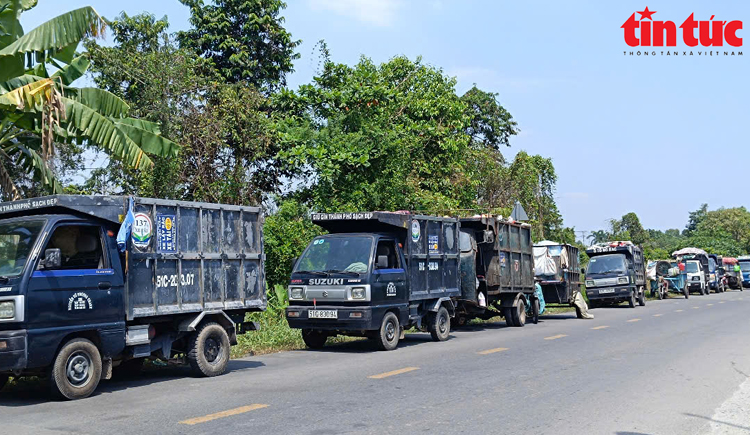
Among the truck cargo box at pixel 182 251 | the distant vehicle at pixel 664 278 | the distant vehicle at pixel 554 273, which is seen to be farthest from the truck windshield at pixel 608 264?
the truck cargo box at pixel 182 251

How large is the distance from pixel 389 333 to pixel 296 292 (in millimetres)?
1972

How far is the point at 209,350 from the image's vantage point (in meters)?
11.0

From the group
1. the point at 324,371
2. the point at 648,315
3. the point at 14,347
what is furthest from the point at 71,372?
the point at 648,315

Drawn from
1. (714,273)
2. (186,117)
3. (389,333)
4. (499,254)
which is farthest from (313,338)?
(714,273)

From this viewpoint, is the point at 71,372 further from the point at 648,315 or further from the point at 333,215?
the point at 648,315

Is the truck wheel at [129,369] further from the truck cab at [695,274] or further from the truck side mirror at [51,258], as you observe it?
the truck cab at [695,274]

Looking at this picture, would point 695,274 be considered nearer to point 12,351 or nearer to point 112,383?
point 112,383

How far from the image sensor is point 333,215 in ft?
48.4

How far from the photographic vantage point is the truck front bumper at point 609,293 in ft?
95.5

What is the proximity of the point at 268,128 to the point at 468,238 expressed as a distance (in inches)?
278

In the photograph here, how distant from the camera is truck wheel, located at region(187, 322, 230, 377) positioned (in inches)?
418

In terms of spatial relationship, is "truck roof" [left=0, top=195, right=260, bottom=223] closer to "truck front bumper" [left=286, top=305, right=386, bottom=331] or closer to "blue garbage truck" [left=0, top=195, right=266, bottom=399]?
"blue garbage truck" [left=0, top=195, right=266, bottom=399]

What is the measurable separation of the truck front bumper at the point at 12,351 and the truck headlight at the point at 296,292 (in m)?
6.35

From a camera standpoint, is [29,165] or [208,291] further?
[29,165]
